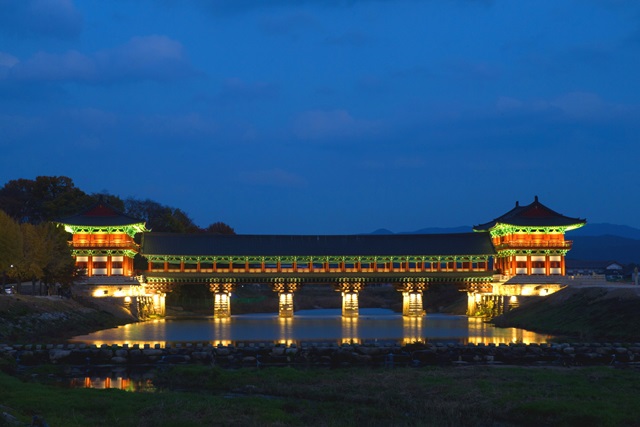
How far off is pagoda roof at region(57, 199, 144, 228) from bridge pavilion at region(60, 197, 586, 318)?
0.35 ft

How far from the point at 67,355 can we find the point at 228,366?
302 inches

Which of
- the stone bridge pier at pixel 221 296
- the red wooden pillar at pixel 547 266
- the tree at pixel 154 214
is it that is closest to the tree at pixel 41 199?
the tree at pixel 154 214

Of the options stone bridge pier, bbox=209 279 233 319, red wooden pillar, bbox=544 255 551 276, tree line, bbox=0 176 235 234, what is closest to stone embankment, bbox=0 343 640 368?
stone bridge pier, bbox=209 279 233 319

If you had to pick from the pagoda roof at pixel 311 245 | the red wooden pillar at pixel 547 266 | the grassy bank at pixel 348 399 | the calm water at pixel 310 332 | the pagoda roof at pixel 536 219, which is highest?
the pagoda roof at pixel 536 219

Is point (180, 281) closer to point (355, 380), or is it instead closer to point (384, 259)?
point (384, 259)

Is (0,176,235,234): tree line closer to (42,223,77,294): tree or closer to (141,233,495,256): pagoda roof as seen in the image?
(141,233,495,256): pagoda roof

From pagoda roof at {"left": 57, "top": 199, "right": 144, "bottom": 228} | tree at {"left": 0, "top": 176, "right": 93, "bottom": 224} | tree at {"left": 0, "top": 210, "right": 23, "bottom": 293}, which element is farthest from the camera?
tree at {"left": 0, "top": 176, "right": 93, "bottom": 224}

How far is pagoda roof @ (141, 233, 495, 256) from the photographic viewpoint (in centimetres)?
8519

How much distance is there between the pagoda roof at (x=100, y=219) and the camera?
8282 cm

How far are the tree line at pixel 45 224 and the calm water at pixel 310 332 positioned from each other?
8450mm

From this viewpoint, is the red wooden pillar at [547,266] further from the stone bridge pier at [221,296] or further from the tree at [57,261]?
the tree at [57,261]

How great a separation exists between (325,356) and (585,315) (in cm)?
2897

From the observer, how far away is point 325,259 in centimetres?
8588

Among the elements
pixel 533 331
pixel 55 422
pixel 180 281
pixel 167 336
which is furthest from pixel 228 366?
pixel 180 281
